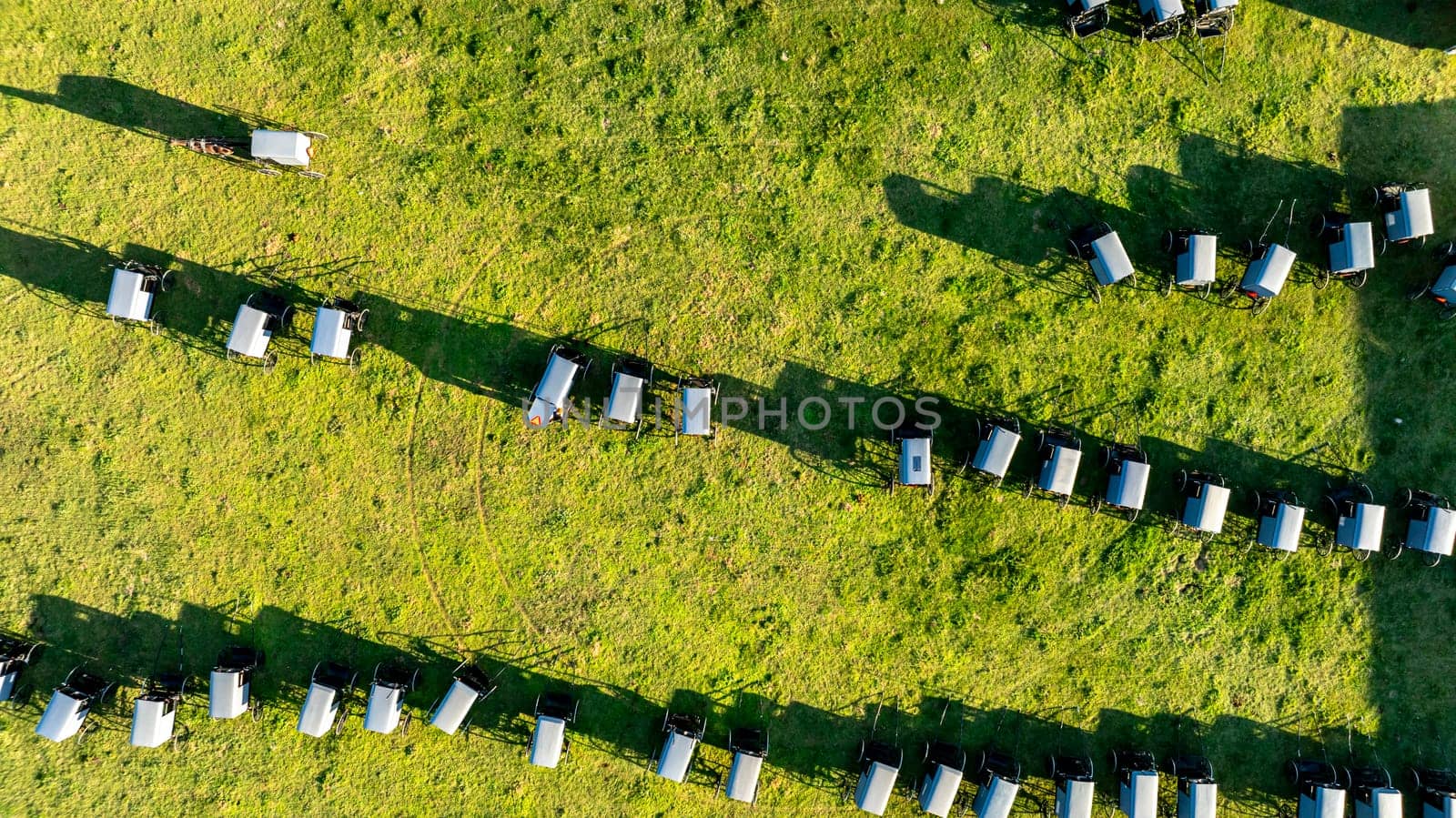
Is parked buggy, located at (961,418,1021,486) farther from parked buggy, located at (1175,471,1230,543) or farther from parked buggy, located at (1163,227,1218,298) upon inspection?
parked buggy, located at (1163,227,1218,298)

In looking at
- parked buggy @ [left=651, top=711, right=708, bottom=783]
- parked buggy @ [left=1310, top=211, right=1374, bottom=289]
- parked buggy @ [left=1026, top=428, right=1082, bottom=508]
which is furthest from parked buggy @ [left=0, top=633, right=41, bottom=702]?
parked buggy @ [left=1310, top=211, right=1374, bottom=289]

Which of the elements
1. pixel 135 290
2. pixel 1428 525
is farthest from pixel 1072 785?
pixel 135 290

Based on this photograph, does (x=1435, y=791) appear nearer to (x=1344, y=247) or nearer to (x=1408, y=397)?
(x=1408, y=397)

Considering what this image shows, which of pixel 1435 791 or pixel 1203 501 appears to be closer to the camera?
pixel 1203 501

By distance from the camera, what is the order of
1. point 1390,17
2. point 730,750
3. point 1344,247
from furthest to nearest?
1. point 730,750
2. point 1390,17
3. point 1344,247

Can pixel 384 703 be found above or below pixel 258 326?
below

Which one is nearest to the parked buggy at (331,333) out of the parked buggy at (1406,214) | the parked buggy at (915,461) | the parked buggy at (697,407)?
the parked buggy at (697,407)

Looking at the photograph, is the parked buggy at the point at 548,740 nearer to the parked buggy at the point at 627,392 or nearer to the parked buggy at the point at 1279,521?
the parked buggy at the point at 627,392
